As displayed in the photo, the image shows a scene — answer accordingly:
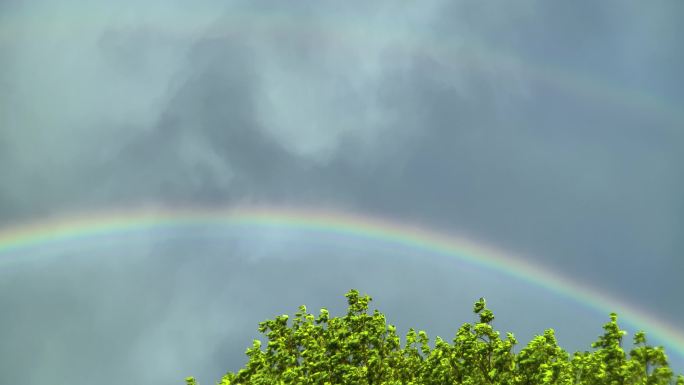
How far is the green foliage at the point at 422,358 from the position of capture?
91.1 feet

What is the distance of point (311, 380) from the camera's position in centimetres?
2994

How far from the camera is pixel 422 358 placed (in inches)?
1399

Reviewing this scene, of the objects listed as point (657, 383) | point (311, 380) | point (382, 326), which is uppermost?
point (382, 326)

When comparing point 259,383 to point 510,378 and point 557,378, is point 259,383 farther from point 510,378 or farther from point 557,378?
point 557,378

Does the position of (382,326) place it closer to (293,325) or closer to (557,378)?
(293,325)

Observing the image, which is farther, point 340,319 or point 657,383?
point 340,319

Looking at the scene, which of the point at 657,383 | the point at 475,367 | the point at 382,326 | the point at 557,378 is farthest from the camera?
the point at 382,326

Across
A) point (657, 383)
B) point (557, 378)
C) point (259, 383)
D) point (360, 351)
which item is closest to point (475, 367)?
point (557, 378)

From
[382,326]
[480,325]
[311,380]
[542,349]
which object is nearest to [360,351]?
[382,326]

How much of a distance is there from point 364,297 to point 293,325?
4.39 metres

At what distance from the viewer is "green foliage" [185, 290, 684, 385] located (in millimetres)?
27766

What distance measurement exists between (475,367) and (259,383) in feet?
36.3

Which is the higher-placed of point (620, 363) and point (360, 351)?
point (360, 351)

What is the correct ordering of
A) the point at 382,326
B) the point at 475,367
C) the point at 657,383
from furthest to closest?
the point at 382,326, the point at 475,367, the point at 657,383
